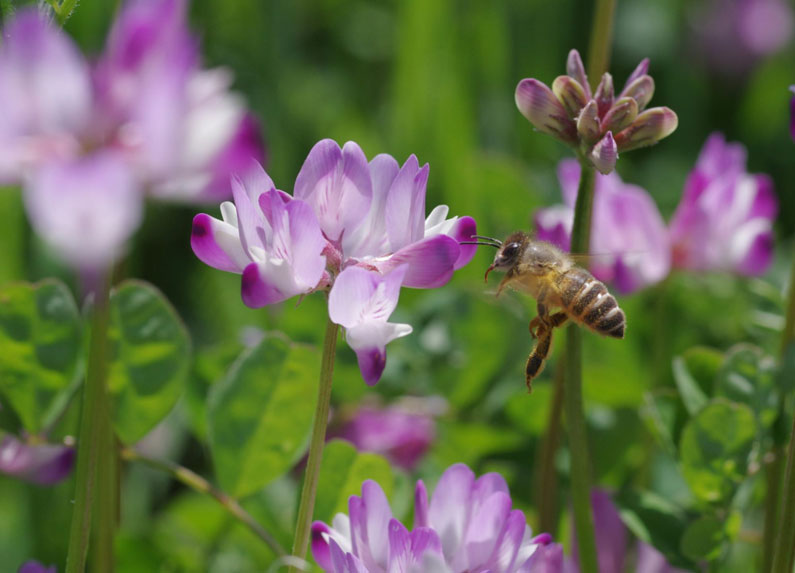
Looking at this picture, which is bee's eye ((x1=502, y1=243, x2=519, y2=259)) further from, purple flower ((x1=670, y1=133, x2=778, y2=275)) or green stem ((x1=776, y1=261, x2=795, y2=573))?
purple flower ((x1=670, y1=133, x2=778, y2=275))

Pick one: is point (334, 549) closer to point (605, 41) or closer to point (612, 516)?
point (612, 516)

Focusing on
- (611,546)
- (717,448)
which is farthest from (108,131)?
(611,546)

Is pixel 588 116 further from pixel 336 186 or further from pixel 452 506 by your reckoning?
pixel 452 506

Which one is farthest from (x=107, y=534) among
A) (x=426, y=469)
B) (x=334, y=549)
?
(x=426, y=469)

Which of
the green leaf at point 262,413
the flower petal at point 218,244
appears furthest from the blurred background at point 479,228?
the flower petal at point 218,244

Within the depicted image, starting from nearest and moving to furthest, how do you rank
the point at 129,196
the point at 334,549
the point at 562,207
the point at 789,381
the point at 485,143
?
the point at 129,196, the point at 334,549, the point at 789,381, the point at 562,207, the point at 485,143

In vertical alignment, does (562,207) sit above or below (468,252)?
below

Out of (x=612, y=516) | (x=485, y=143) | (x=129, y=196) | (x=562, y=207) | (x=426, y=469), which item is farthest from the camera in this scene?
(x=485, y=143)
